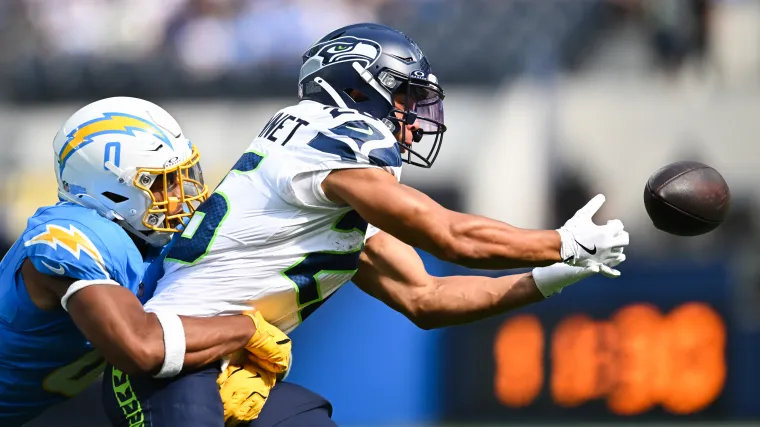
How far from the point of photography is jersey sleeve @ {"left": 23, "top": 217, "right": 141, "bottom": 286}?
367 centimetres

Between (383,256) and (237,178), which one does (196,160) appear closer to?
(237,178)

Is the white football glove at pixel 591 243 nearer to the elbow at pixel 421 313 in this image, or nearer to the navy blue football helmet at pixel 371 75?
the navy blue football helmet at pixel 371 75

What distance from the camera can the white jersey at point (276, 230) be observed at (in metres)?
3.79

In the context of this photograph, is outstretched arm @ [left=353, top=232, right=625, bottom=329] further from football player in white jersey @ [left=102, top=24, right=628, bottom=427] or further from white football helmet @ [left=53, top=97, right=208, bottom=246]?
white football helmet @ [left=53, top=97, right=208, bottom=246]

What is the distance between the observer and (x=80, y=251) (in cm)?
370

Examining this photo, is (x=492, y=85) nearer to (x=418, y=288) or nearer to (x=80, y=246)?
(x=418, y=288)

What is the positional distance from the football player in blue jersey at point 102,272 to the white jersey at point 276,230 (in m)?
0.10

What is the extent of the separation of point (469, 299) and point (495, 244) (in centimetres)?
88

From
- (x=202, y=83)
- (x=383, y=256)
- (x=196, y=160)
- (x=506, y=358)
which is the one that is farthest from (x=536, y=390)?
(x=202, y=83)

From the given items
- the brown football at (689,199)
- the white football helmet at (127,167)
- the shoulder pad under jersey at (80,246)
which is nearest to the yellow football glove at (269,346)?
the shoulder pad under jersey at (80,246)

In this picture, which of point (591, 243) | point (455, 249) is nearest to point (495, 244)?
point (455, 249)

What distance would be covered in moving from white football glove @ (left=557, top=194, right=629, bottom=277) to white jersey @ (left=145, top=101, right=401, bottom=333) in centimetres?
59

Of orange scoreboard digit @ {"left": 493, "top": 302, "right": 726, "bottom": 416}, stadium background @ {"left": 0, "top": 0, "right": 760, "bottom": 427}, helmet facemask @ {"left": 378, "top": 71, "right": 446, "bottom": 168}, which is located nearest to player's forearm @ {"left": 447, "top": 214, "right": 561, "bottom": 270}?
helmet facemask @ {"left": 378, "top": 71, "right": 446, "bottom": 168}

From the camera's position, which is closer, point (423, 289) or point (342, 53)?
point (342, 53)
